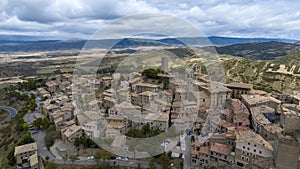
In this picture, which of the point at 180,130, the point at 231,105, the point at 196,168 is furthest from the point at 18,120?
the point at 231,105

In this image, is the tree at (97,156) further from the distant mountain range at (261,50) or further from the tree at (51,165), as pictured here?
the distant mountain range at (261,50)

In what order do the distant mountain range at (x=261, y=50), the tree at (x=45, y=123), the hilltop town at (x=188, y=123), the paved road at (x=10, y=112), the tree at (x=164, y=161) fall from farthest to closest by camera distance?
the distant mountain range at (x=261, y=50)
the paved road at (x=10, y=112)
the tree at (x=45, y=123)
the tree at (x=164, y=161)
the hilltop town at (x=188, y=123)

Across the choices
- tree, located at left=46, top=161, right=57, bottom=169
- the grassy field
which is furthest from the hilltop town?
the grassy field

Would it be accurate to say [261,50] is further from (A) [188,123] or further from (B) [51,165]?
(B) [51,165]

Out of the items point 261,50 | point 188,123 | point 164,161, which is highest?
point 261,50

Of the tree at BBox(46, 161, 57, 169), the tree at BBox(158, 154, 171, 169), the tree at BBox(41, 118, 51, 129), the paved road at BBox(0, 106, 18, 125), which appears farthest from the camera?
the paved road at BBox(0, 106, 18, 125)

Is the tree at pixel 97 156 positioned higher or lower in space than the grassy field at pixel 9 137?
higher

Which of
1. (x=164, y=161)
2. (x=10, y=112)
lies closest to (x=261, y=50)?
(x=164, y=161)

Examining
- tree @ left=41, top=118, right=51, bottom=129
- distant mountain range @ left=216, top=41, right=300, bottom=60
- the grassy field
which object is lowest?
the grassy field

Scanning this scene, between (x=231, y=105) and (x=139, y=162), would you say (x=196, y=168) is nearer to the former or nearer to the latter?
(x=139, y=162)

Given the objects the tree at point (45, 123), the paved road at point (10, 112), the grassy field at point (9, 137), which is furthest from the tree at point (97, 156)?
the paved road at point (10, 112)

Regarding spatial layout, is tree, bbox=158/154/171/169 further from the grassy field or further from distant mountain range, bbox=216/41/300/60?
distant mountain range, bbox=216/41/300/60

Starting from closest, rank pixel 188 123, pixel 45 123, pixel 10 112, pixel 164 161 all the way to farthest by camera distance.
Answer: pixel 164 161, pixel 188 123, pixel 45 123, pixel 10 112

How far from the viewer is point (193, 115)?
2077cm
